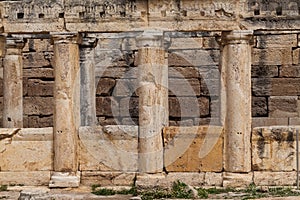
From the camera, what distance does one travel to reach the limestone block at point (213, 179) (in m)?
17.0

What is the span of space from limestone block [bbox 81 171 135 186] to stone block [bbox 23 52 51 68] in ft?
25.2

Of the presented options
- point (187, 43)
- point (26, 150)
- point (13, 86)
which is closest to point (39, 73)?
point (13, 86)

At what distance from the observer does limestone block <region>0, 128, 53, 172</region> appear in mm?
17500

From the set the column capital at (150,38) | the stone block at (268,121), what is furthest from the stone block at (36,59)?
the column capital at (150,38)

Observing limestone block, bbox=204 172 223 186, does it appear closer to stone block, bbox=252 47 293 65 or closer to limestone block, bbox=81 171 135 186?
limestone block, bbox=81 171 135 186

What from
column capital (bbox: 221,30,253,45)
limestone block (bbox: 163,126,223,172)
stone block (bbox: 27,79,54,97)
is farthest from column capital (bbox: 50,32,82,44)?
stone block (bbox: 27,79,54,97)

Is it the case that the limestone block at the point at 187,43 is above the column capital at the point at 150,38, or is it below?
above

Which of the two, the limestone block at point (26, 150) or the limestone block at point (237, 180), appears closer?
the limestone block at point (237, 180)

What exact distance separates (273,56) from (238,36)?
688 cm

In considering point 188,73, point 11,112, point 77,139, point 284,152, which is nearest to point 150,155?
point 77,139

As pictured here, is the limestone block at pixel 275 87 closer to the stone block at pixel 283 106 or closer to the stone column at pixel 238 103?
the stone block at pixel 283 106

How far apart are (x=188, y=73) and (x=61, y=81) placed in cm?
751

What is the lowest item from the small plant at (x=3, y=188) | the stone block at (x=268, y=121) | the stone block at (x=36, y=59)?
the small plant at (x=3, y=188)

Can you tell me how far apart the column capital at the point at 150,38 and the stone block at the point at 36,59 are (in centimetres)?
779
